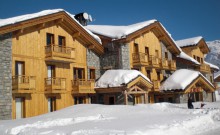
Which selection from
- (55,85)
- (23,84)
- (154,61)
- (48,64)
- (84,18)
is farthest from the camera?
(84,18)

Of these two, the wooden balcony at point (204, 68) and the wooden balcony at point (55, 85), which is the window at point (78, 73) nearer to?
the wooden balcony at point (55, 85)

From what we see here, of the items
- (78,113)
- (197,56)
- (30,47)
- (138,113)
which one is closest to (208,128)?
(138,113)

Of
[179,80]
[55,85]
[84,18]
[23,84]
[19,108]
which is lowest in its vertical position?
[19,108]

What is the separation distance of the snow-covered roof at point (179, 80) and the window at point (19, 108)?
1645cm

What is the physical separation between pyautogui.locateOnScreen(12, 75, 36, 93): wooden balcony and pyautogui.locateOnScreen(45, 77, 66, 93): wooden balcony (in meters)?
1.75

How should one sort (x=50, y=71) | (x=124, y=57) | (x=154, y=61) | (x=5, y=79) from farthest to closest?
(x=154, y=61)
(x=124, y=57)
(x=50, y=71)
(x=5, y=79)

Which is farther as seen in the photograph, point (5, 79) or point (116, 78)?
point (116, 78)

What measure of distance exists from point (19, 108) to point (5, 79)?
8.32 feet

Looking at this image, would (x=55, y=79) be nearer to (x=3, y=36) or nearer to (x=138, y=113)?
(x=3, y=36)

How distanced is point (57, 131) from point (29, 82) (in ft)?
29.8

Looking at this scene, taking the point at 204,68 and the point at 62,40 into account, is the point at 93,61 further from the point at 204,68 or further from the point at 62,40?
the point at 204,68

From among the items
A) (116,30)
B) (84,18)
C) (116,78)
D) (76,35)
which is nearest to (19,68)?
(76,35)

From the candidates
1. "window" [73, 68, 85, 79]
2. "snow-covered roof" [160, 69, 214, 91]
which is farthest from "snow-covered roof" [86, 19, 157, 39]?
"snow-covered roof" [160, 69, 214, 91]

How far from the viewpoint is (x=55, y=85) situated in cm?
2231
